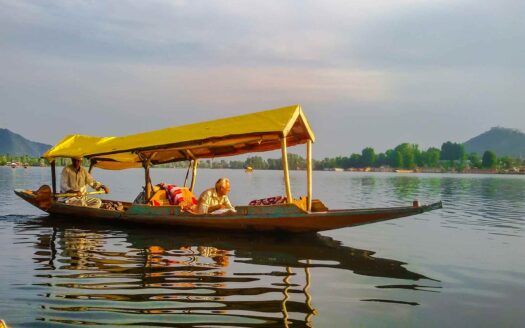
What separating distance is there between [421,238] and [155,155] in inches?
317

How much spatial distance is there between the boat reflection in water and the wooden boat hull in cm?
37

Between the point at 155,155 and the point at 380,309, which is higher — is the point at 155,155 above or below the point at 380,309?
above

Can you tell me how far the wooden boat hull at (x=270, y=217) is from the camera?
10766 mm

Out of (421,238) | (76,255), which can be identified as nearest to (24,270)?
(76,255)

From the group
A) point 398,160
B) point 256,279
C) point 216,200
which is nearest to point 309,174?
point 216,200

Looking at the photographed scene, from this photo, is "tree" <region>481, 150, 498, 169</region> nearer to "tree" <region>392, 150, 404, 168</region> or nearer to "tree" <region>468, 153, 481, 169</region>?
"tree" <region>468, 153, 481, 169</region>

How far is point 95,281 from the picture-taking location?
7777 mm

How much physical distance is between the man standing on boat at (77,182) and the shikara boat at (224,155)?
315mm

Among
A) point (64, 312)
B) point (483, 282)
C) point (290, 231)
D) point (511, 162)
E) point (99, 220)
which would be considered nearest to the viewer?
point (64, 312)

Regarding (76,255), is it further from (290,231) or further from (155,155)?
(155,155)

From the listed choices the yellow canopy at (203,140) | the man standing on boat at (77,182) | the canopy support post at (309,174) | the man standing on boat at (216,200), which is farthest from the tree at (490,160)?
the man standing on boat at (216,200)

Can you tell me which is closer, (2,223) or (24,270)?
(24,270)

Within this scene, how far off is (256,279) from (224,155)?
7.98 meters

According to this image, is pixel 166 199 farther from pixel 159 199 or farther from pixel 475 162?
pixel 475 162
